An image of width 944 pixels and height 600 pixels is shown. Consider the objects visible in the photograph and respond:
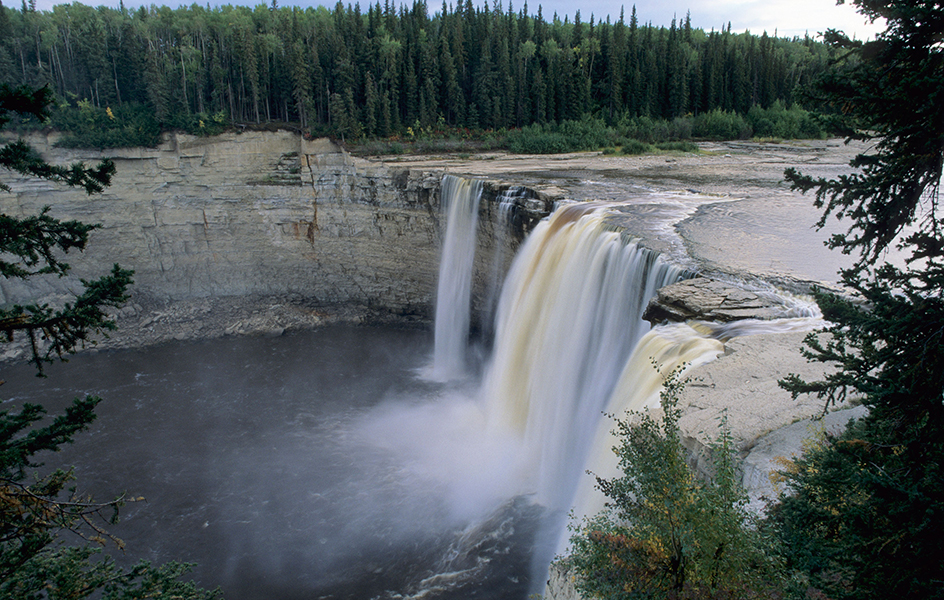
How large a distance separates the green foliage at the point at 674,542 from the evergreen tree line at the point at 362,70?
31.3 m

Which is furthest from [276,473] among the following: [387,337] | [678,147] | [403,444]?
[678,147]

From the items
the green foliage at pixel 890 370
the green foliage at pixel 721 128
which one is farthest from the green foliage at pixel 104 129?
the green foliage at pixel 721 128

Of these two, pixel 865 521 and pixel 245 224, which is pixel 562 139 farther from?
pixel 865 521

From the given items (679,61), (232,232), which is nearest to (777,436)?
(232,232)

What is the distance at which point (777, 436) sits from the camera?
7168mm

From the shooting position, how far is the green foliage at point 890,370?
14.4 ft

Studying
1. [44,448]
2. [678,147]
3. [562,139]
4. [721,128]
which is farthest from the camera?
[721,128]

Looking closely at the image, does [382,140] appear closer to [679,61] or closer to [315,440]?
[315,440]

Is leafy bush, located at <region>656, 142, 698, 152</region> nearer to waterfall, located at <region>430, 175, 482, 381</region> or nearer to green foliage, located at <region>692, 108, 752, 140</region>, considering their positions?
green foliage, located at <region>692, 108, 752, 140</region>

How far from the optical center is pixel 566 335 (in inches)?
593

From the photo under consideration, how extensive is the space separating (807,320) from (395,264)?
19957mm

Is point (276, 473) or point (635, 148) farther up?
point (635, 148)

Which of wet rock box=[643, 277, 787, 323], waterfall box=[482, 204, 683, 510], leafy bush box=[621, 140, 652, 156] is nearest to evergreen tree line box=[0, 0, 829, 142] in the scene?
leafy bush box=[621, 140, 652, 156]

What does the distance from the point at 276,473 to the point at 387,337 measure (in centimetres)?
1108
